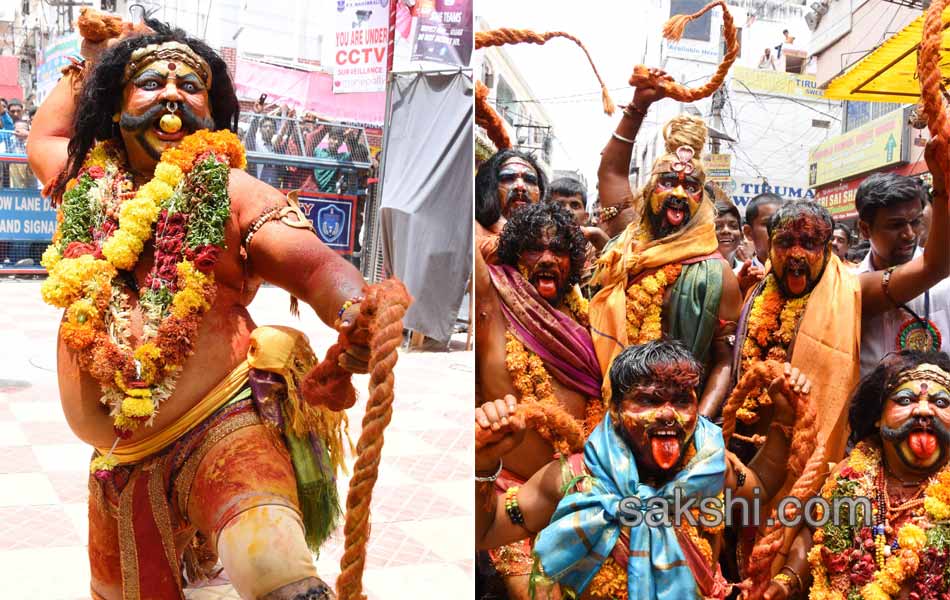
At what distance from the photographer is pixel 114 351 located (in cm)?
248

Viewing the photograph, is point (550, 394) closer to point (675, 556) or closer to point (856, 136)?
point (675, 556)

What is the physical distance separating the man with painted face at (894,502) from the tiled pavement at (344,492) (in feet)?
5.48

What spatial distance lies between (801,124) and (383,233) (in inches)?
497

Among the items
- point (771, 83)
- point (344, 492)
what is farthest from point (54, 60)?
point (344, 492)

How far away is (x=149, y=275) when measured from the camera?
2.60 meters

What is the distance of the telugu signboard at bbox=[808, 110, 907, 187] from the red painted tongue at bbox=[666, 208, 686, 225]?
1207 centimetres

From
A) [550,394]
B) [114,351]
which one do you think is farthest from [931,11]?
[114,351]

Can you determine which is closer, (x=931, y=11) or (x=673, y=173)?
(x=931, y=11)

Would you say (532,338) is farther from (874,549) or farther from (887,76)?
(887,76)

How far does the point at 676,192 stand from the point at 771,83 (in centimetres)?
1913

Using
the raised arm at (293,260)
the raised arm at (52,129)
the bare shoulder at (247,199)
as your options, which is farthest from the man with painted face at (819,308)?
the raised arm at (52,129)

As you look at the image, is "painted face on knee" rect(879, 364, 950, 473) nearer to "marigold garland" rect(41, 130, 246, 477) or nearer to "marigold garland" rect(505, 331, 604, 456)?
"marigold garland" rect(505, 331, 604, 456)

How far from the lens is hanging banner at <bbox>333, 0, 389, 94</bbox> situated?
13.6 metres

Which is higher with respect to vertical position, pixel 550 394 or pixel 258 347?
pixel 258 347
